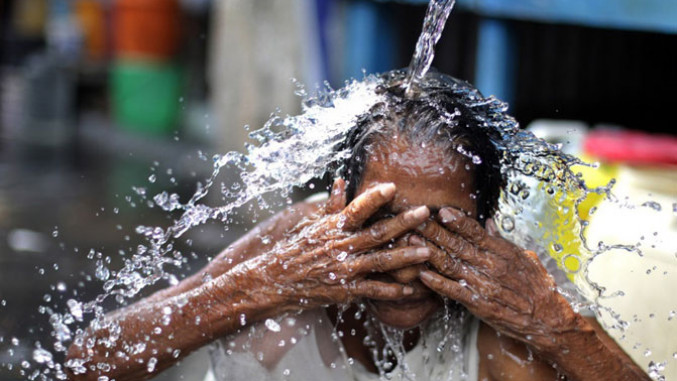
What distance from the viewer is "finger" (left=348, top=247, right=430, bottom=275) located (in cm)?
205

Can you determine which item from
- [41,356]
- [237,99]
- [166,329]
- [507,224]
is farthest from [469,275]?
[237,99]

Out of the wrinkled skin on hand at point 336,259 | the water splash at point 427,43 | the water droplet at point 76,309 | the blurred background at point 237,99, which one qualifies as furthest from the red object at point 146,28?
the wrinkled skin on hand at point 336,259

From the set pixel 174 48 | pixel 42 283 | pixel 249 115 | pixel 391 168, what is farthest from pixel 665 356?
pixel 174 48

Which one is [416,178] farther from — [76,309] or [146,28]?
[146,28]

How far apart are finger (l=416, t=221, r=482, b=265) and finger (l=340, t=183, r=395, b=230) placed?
0.12 meters

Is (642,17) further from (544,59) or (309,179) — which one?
(309,179)

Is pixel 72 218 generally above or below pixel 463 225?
below

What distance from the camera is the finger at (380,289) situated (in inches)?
83.2

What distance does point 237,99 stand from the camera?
294 inches

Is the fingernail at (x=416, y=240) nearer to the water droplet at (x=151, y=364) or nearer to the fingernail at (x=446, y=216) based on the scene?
the fingernail at (x=446, y=216)

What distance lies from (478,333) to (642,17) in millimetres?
3001

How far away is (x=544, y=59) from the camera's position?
5957 mm

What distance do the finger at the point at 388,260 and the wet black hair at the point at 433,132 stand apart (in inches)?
9.3

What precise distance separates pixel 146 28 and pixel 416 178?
30.2 ft
